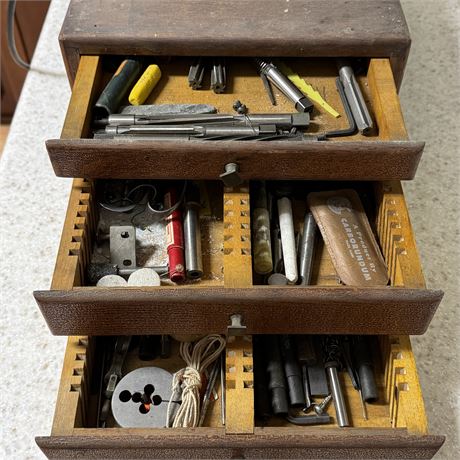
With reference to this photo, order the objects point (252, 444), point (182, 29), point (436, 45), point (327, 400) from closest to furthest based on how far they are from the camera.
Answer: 1. point (252, 444)
2. point (327, 400)
3. point (182, 29)
4. point (436, 45)

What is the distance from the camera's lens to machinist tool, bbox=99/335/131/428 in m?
0.82

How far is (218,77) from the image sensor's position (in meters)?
0.97

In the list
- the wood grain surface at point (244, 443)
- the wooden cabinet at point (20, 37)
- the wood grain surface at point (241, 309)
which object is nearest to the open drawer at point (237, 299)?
the wood grain surface at point (241, 309)

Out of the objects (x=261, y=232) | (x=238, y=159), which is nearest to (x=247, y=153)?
(x=238, y=159)

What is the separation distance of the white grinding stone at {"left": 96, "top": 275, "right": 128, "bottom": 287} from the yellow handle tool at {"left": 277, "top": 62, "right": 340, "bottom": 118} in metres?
0.35

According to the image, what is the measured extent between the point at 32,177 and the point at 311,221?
479 millimetres

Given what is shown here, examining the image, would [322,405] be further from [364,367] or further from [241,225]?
[241,225]

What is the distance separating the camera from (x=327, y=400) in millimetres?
833

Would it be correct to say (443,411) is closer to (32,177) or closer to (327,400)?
(327,400)

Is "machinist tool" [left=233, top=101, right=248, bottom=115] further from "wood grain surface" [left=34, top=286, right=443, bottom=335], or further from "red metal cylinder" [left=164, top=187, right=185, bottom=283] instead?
"wood grain surface" [left=34, top=286, right=443, bottom=335]

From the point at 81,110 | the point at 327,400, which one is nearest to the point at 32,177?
the point at 81,110

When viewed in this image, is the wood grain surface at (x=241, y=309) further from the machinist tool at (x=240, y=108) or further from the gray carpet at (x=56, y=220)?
the machinist tool at (x=240, y=108)

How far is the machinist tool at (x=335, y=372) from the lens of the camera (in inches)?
32.1

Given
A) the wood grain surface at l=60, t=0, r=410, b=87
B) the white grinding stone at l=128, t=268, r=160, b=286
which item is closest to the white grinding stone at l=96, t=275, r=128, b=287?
the white grinding stone at l=128, t=268, r=160, b=286
